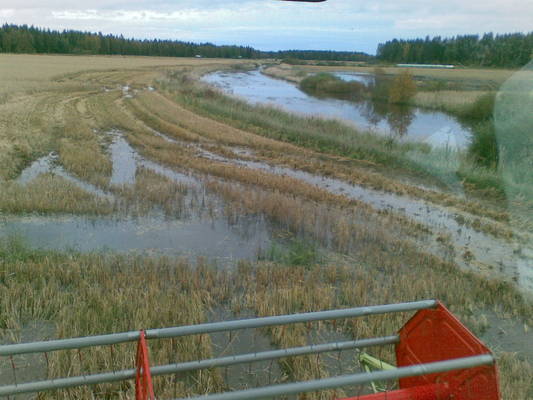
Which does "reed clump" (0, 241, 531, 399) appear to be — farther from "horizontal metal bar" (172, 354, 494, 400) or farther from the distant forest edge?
the distant forest edge

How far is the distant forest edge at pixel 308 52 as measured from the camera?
3088cm

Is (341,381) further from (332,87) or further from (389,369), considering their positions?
(332,87)

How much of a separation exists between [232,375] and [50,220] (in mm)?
5804

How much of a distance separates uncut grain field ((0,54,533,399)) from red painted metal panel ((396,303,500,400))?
884mm

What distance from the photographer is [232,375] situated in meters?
4.33

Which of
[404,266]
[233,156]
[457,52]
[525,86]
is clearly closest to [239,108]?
[233,156]

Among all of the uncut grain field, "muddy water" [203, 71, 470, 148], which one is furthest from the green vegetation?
the uncut grain field

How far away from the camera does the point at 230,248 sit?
25.1 feet

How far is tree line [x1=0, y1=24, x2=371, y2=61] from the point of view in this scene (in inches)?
3123

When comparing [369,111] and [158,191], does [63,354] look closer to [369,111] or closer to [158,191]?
[158,191]

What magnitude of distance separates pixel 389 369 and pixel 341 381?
87cm

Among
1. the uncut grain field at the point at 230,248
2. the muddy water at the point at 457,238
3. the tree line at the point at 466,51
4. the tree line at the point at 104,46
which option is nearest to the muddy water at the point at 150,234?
the uncut grain field at the point at 230,248

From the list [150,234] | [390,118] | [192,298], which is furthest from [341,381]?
[390,118]

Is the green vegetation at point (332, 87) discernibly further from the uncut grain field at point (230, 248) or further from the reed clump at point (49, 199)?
the reed clump at point (49, 199)
